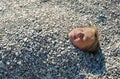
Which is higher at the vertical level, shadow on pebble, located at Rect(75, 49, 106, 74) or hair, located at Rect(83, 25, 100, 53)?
hair, located at Rect(83, 25, 100, 53)

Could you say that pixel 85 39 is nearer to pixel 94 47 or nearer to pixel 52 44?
pixel 94 47

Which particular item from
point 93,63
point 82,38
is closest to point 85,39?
point 82,38

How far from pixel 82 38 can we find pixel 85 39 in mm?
23

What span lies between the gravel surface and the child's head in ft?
0.12

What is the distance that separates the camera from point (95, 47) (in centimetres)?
250

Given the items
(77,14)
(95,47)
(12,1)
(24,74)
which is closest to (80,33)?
(95,47)

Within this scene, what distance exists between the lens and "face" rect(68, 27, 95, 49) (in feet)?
8.10

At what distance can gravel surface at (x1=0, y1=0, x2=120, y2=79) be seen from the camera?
2.40m

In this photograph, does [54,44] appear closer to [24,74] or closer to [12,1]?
[24,74]

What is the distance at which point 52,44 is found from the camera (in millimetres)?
2486

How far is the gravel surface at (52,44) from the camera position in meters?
2.40

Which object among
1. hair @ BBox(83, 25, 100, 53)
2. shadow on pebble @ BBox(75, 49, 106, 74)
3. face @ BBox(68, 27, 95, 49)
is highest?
face @ BBox(68, 27, 95, 49)

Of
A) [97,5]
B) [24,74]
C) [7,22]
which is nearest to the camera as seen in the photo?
[24,74]

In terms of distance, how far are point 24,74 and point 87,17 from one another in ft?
2.35
